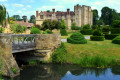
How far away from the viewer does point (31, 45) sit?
52.5ft

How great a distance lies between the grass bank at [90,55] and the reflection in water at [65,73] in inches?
33.5

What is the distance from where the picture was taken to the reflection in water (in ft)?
41.2

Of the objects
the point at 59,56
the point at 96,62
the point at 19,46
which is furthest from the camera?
the point at 59,56

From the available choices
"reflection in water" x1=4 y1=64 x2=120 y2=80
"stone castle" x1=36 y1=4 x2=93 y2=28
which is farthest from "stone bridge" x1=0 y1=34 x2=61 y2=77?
"stone castle" x1=36 y1=4 x2=93 y2=28

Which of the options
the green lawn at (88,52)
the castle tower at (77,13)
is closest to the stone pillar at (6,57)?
the green lawn at (88,52)

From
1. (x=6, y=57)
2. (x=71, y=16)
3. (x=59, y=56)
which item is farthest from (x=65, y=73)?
(x=71, y=16)

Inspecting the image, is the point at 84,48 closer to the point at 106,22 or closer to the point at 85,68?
the point at 85,68

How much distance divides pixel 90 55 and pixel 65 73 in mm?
4563

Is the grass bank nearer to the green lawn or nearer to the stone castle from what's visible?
the green lawn

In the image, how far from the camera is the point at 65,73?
1383 cm

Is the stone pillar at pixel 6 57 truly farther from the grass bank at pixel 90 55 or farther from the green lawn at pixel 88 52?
the green lawn at pixel 88 52

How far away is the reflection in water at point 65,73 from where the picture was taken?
41.2 feet

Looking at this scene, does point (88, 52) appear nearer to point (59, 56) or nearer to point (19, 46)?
point (59, 56)

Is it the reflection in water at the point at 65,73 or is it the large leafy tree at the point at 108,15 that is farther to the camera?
the large leafy tree at the point at 108,15
